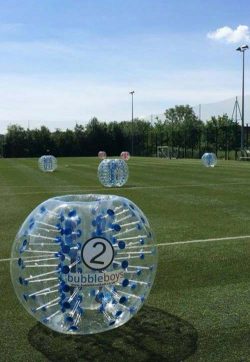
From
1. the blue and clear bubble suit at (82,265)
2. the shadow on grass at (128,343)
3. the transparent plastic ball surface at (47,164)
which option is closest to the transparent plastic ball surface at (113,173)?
the transparent plastic ball surface at (47,164)

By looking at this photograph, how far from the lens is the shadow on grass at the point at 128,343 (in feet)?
13.2

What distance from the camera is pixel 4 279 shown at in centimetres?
617

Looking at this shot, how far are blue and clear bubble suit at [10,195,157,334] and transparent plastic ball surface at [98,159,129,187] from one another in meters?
13.2

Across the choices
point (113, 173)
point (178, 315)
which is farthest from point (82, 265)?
point (113, 173)

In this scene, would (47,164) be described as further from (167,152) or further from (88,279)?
(167,152)

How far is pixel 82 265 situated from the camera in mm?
3959

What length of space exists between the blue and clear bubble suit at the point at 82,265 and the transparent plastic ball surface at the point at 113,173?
13214mm

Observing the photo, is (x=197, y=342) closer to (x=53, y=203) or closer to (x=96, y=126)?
(x=53, y=203)

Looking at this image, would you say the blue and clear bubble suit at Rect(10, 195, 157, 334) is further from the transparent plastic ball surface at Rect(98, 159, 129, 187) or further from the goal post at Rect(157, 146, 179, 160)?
the goal post at Rect(157, 146, 179, 160)

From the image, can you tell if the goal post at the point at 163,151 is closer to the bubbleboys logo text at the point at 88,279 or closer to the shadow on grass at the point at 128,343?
the shadow on grass at the point at 128,343

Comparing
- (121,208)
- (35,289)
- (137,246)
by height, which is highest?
(121,208)

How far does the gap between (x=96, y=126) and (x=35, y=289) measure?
77719 mm

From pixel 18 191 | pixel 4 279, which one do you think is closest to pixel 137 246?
pixel 4 279

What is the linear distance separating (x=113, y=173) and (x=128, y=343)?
44.9 ft
